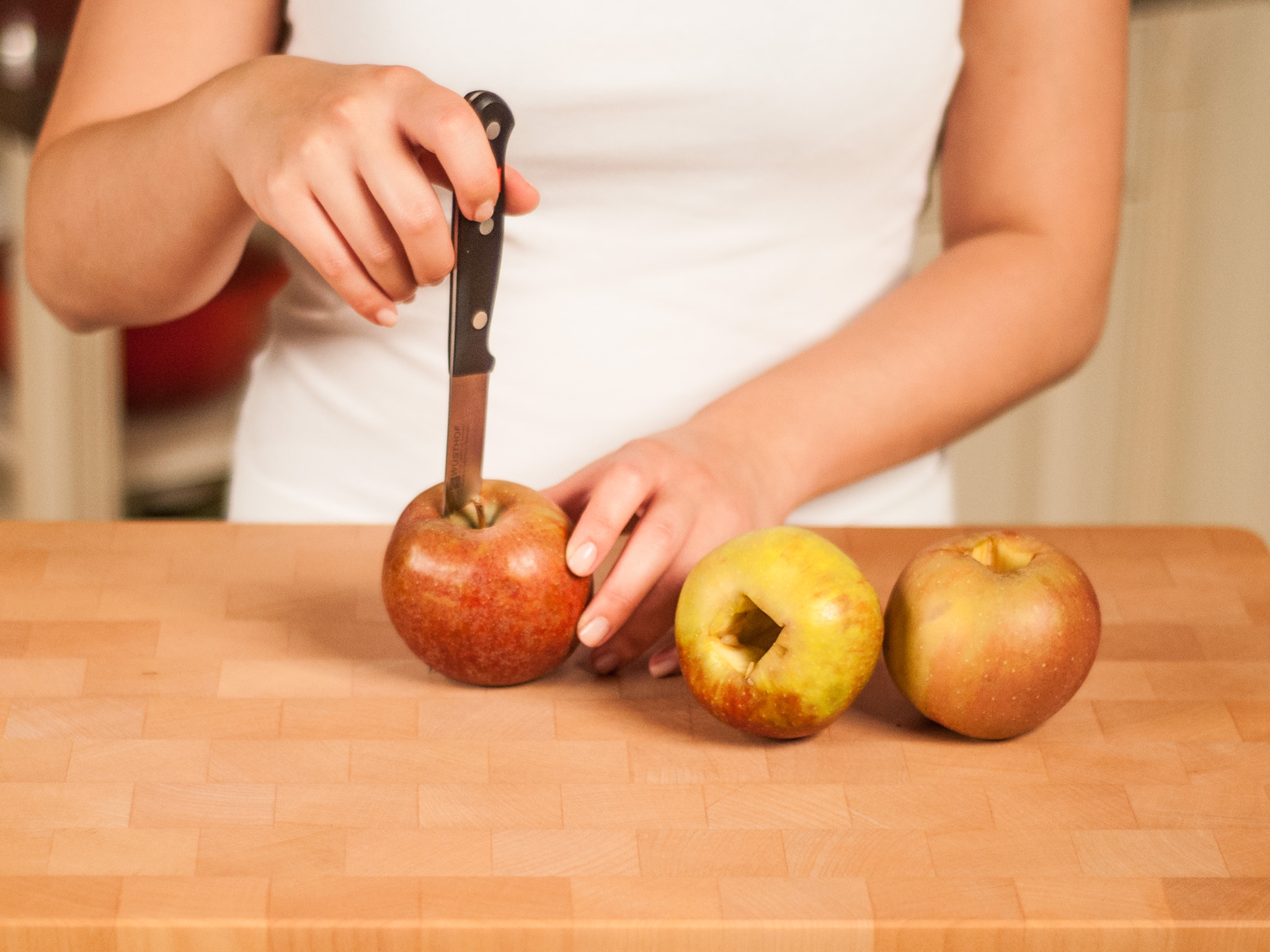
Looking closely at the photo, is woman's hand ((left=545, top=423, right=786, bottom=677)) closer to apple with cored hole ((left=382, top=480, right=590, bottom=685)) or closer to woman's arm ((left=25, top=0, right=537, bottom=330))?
apple with cored hole ((left=382, top=480, right=590, bottom=685))

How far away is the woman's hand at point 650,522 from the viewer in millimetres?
769

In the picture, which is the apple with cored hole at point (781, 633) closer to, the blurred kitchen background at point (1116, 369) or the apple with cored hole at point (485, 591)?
the apple with cored hole at point (485, 591)

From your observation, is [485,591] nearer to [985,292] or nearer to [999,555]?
[999,555]

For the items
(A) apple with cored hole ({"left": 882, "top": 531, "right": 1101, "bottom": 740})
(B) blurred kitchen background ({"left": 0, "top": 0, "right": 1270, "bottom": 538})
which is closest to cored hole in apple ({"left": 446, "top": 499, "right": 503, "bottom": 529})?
(A) apple with cored hole ({"left": 882, "top": 531, "right": 1101, "bottom": 740})

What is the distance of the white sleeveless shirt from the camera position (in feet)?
3.28

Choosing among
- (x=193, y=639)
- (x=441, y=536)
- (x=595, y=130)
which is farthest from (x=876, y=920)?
(x=595, y=130)

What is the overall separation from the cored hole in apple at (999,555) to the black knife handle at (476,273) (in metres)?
0.30

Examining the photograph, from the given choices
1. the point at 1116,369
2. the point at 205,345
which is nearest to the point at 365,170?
the point at 205,345

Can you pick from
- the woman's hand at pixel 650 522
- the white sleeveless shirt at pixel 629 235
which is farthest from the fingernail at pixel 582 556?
the white sleeveless shirt at pixel 629 235

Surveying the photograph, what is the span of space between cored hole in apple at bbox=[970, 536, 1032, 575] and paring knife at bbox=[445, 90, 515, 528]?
0.29 metres

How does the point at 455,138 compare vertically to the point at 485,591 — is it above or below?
above

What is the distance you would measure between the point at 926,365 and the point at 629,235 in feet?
0.83

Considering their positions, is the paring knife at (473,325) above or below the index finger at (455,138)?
below

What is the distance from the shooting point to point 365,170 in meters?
0.69
